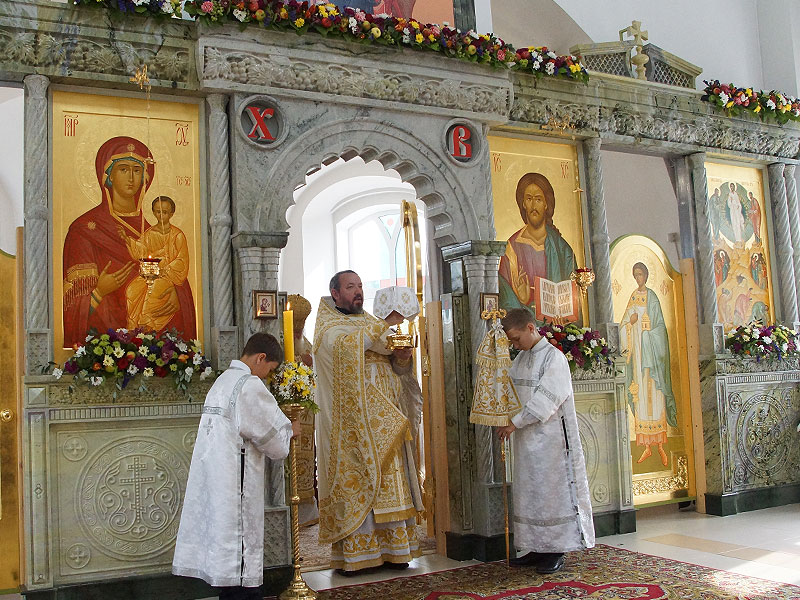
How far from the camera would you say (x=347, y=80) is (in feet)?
22.7

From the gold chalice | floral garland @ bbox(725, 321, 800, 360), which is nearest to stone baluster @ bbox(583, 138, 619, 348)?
the gold chalice

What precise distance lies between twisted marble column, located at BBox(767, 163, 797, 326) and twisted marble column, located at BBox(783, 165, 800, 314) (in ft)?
0.22

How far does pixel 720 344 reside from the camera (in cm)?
895

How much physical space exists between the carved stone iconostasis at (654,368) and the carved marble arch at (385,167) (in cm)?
226

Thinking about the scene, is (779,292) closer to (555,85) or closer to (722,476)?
(722,476)

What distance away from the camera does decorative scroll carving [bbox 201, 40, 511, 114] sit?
21.2 feet

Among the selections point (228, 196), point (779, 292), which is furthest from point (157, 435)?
point (779, 292)

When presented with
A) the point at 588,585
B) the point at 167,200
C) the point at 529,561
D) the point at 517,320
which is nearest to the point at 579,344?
the point at 517,320

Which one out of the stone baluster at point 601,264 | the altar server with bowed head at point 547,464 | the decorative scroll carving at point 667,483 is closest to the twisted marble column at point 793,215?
the decorative scroll carving at point 667,483

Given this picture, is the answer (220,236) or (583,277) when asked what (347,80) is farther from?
(583,277)

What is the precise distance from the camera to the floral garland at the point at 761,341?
9.00 meters

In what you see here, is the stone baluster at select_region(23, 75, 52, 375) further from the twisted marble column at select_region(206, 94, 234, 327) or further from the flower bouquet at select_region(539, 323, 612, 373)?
the flower bouquet at select_region(539, 323, 612, 373)

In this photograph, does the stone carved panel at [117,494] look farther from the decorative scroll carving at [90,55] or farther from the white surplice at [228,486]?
the decorative scroll carving at [90,55]

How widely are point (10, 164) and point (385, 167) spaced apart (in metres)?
4.30
